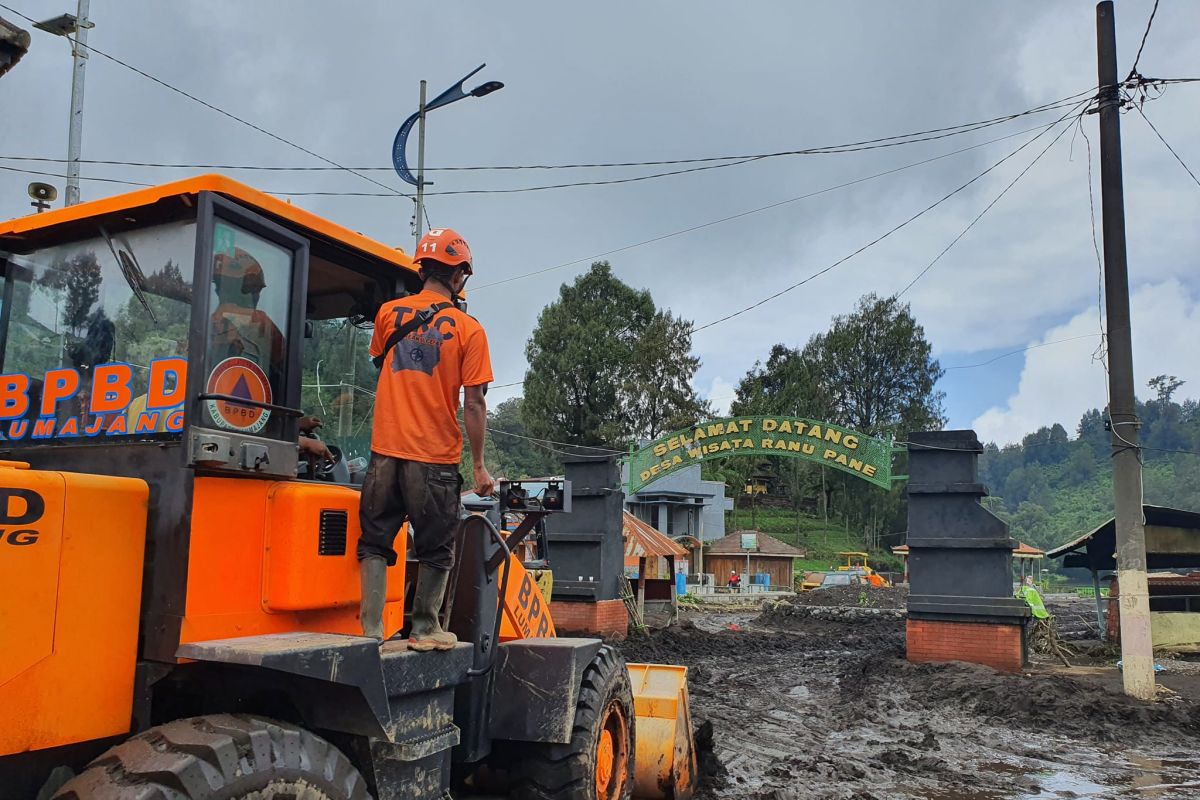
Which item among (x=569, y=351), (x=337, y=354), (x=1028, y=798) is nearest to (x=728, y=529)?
(x=569, y=351)

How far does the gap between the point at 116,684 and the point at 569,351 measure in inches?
2008

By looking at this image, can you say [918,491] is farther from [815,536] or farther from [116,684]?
[815,536]

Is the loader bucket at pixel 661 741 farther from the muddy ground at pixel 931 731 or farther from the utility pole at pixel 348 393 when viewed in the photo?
the utility pole at pixel 348 393

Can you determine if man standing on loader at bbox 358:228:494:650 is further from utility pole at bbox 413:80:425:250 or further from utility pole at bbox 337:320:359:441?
utility pole at bbox 413:80:425:250

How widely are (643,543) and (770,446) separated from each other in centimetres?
489

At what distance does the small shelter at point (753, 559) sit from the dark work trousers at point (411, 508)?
150 feet

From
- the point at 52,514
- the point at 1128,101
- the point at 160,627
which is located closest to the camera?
the point at 52,514

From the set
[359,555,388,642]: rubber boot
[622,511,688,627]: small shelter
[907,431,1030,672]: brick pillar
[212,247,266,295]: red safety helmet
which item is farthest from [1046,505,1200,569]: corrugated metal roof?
[212,247,266,295]: red safety helmet

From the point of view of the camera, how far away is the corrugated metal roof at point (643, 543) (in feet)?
71.6

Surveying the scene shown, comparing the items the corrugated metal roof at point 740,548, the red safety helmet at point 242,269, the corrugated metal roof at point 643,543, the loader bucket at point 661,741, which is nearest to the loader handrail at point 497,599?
the red safety helmet at point 242,269

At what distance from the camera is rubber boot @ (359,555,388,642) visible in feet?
10.9

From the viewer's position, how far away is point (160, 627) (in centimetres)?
278

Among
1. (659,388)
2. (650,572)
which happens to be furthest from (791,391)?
(650,572)

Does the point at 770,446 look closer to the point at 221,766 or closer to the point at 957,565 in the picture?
the point at 957,565
